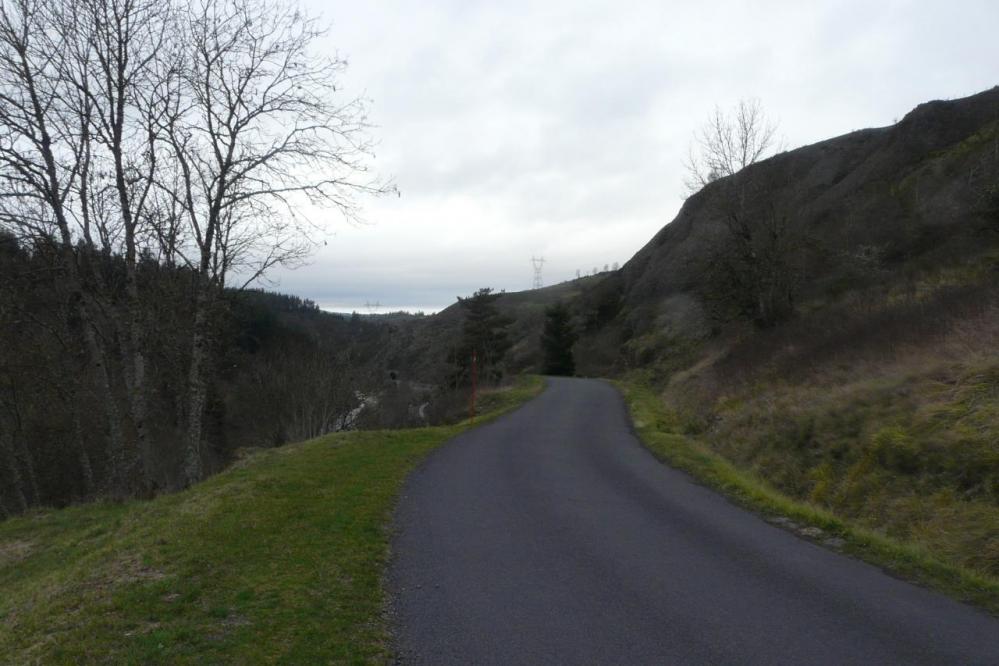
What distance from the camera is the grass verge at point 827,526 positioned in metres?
5.93

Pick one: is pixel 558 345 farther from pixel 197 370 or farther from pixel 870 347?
pixel 197 370

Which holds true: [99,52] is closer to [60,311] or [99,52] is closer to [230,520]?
[60,311]

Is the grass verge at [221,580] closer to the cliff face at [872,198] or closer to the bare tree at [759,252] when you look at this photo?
the bare tree at [759,252]

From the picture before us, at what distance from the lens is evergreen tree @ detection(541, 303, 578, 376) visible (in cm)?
5225

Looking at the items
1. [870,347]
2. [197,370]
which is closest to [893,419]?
[870,347]

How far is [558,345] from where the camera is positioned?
52500 mm

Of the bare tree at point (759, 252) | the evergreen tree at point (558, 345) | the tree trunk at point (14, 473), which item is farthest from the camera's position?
the evergreen tree at point (558, 345)

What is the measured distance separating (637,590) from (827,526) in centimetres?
350

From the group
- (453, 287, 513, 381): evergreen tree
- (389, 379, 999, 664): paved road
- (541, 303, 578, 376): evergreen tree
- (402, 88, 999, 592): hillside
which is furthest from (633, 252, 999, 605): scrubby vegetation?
(541, 303, 578, 376): evergreen tree

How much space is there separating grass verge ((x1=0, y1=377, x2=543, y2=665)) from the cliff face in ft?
74.6

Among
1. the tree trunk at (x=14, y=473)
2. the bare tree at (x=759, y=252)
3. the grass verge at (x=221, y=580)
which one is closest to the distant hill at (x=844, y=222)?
the bare tree at (x=759, y=252)

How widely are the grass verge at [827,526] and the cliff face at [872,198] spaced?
1502 cm

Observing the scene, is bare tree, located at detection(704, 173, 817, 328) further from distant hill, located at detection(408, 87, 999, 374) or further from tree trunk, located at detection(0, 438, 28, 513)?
tree trunk, located at detection(0, 438, 28, 513)

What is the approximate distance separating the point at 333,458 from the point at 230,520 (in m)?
4.95
